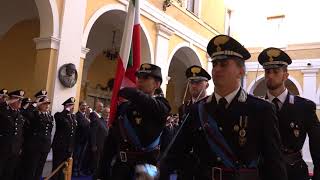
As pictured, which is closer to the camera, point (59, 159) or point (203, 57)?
point (59, 159)

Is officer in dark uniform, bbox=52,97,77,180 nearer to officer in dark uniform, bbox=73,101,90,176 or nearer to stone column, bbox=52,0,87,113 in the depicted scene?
stone column, bbox=52,0,87,113

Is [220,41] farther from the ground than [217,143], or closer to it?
farther from the ground

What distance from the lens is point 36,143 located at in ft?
23.9

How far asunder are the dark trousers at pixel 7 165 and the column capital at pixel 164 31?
260 inches

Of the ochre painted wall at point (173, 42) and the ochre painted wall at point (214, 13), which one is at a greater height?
the ochre painted wall at point (214, 13)

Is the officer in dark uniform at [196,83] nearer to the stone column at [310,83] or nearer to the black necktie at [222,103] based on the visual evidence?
the black necktie at [222,103]

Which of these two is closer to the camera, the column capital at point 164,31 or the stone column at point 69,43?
the stone column at point 69,43

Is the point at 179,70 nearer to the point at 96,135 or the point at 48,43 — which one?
the point at 96,135

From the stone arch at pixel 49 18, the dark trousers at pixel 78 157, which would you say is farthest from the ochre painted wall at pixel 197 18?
the dark trousers at pixel 78 157

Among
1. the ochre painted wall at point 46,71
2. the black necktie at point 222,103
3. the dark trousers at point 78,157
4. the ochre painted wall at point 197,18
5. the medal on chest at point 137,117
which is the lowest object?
the dark trousers at point 78,157

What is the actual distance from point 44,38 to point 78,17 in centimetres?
104

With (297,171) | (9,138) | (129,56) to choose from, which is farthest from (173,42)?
(297,171)

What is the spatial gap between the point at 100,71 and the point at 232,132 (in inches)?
480

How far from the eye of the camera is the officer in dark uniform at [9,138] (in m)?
6.80
